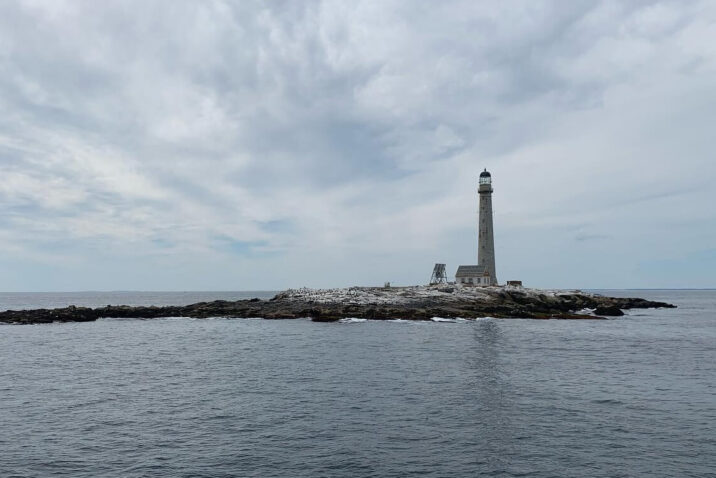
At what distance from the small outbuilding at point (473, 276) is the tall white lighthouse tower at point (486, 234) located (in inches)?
57.2

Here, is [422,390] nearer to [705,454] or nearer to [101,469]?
[705,454]

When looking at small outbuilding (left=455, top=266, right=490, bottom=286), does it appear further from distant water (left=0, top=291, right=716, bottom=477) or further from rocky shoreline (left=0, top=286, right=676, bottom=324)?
distant water (left=0, top=291, right=716, bottom=477)

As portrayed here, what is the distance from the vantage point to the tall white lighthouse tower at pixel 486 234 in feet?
336

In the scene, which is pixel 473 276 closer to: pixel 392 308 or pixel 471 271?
pixel 471 271

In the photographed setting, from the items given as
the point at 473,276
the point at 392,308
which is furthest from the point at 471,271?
the point at 392,308

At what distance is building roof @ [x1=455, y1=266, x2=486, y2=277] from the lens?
331 feet

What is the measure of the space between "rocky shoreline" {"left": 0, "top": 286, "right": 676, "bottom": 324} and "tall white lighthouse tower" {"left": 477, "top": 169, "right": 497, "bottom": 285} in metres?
15.8

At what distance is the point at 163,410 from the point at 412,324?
129ft

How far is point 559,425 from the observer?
21.0m

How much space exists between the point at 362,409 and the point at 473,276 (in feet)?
264

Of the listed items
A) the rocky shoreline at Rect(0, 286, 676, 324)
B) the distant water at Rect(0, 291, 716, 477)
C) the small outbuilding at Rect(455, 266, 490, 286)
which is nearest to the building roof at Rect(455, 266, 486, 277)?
the small outbuilding at Rect(455, 266, 490, 286)

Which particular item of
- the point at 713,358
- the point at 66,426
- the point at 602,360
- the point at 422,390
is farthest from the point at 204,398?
the point at 713,358

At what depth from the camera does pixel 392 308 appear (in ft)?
230

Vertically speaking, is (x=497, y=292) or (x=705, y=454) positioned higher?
(x=497, y=292)
